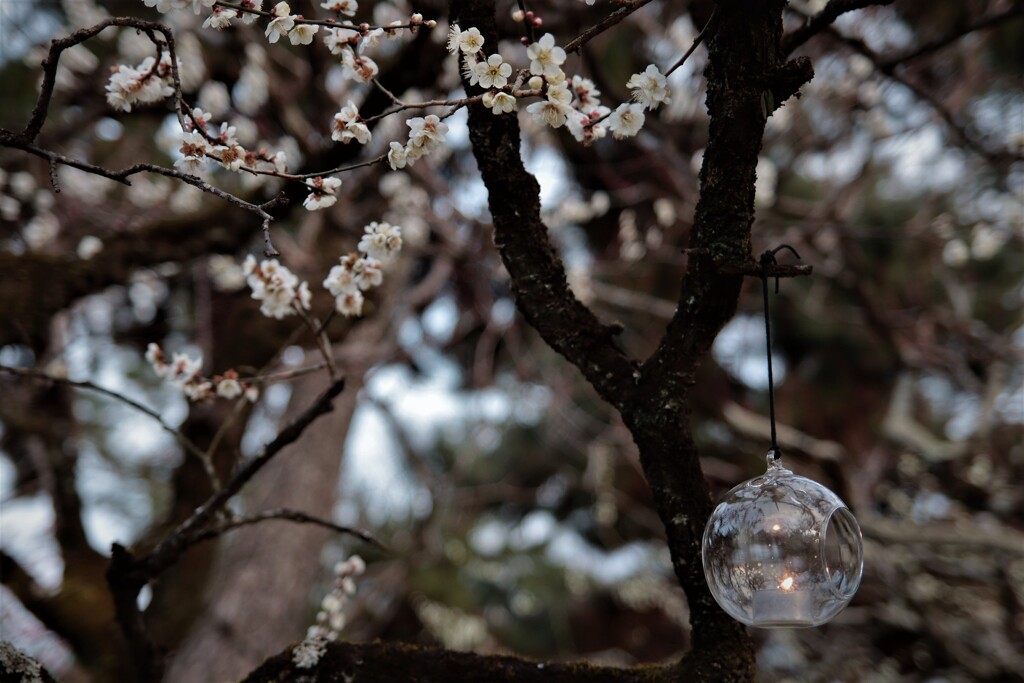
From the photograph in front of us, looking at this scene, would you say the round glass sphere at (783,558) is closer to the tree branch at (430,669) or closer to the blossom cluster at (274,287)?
the tree branch at (430,669)

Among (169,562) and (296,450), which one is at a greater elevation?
(296,450)

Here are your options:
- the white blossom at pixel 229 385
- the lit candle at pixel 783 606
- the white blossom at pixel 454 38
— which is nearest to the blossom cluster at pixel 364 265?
the white blossom at pixel 229 385

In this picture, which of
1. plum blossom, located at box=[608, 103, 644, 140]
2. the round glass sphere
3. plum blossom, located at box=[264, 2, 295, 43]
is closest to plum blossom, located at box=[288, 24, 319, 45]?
plum blossom, located at box=[264, 2, 295, 43]

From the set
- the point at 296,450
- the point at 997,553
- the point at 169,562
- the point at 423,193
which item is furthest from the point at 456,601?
the point at 169,562

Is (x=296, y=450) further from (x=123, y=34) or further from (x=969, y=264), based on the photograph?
(x=969, y=264)

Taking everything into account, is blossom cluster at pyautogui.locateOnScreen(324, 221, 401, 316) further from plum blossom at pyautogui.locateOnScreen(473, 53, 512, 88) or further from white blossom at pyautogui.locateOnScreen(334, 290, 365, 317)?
plum blossom at pyautogui.locateOnScreen(473, 53, 512, 88)

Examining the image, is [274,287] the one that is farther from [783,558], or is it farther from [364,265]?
[783,558]

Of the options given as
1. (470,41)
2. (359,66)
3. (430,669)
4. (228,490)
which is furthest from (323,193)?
(430,669)
